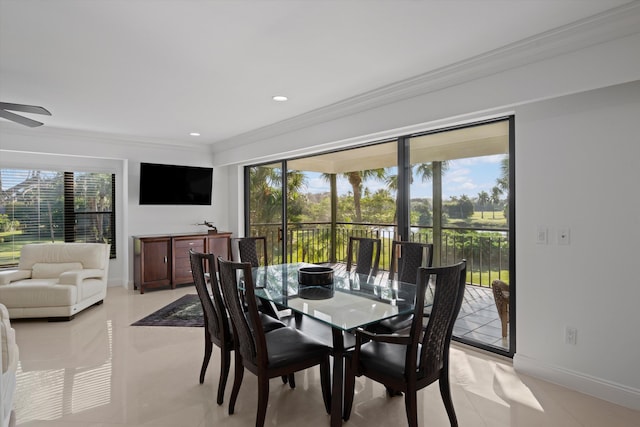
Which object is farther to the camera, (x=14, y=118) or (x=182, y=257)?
(x=182, y=257)

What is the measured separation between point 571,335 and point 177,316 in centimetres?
402

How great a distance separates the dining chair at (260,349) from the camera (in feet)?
7.04

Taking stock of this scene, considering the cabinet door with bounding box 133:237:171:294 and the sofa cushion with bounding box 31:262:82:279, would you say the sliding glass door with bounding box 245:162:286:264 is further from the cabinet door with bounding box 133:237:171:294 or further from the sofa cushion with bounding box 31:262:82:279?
the sofa cushion with bounding box 31:262:82:279

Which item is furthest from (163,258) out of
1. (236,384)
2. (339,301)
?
(339,301)

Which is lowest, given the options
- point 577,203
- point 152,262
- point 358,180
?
point 152,262

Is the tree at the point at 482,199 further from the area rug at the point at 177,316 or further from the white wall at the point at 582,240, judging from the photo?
the area rug at the point at 177,316

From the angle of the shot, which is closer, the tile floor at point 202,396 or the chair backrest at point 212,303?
the tile floor at point 202,396

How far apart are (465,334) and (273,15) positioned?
320 centimetres

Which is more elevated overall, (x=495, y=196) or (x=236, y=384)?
(x=495, y=196)

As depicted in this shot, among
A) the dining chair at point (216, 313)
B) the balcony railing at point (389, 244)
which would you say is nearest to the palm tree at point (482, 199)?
the balcony railing at point (389, 244)

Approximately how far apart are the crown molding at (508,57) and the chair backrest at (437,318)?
1.62 metres

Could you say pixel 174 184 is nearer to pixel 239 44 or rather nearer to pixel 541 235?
pixel 239 44

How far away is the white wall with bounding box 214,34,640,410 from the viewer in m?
2.44

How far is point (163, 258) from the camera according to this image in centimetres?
580
